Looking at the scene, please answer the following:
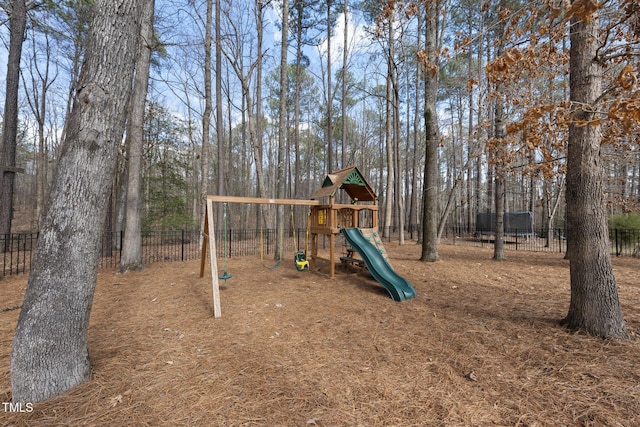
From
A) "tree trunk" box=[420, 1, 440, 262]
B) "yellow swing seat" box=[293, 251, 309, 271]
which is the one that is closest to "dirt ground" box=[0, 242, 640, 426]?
"yellow swing seat" box=[293, 251, 309, 271]

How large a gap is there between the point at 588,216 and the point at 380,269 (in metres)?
3.30

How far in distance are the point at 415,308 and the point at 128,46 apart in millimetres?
4751

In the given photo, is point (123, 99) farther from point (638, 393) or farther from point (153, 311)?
point (638, 393)

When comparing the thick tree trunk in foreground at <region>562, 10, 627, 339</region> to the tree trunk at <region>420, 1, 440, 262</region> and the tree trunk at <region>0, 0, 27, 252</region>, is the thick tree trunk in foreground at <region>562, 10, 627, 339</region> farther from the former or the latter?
the tree trunk at <region>0, 0, 27, 252</region>

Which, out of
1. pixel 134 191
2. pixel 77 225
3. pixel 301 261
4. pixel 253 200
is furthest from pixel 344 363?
pixel 134 191

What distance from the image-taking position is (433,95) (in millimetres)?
8242

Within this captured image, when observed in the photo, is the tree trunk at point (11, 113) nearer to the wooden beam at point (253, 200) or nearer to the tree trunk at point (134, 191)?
the tree trunk at point (134, 191)

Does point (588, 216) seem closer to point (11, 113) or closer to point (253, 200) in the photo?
point (253, 200)

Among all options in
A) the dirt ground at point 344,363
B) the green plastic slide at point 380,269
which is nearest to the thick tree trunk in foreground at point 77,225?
the dirt ground at point 344,363

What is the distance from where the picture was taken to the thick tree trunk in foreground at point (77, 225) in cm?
196

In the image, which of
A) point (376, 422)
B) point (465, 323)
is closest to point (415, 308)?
point (465, 323)

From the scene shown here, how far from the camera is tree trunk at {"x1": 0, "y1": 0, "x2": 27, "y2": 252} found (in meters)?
7.84

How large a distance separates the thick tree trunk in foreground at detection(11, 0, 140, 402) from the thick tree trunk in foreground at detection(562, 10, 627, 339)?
4.60 metres

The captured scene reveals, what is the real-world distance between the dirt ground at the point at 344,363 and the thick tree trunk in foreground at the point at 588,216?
0.28 metres
